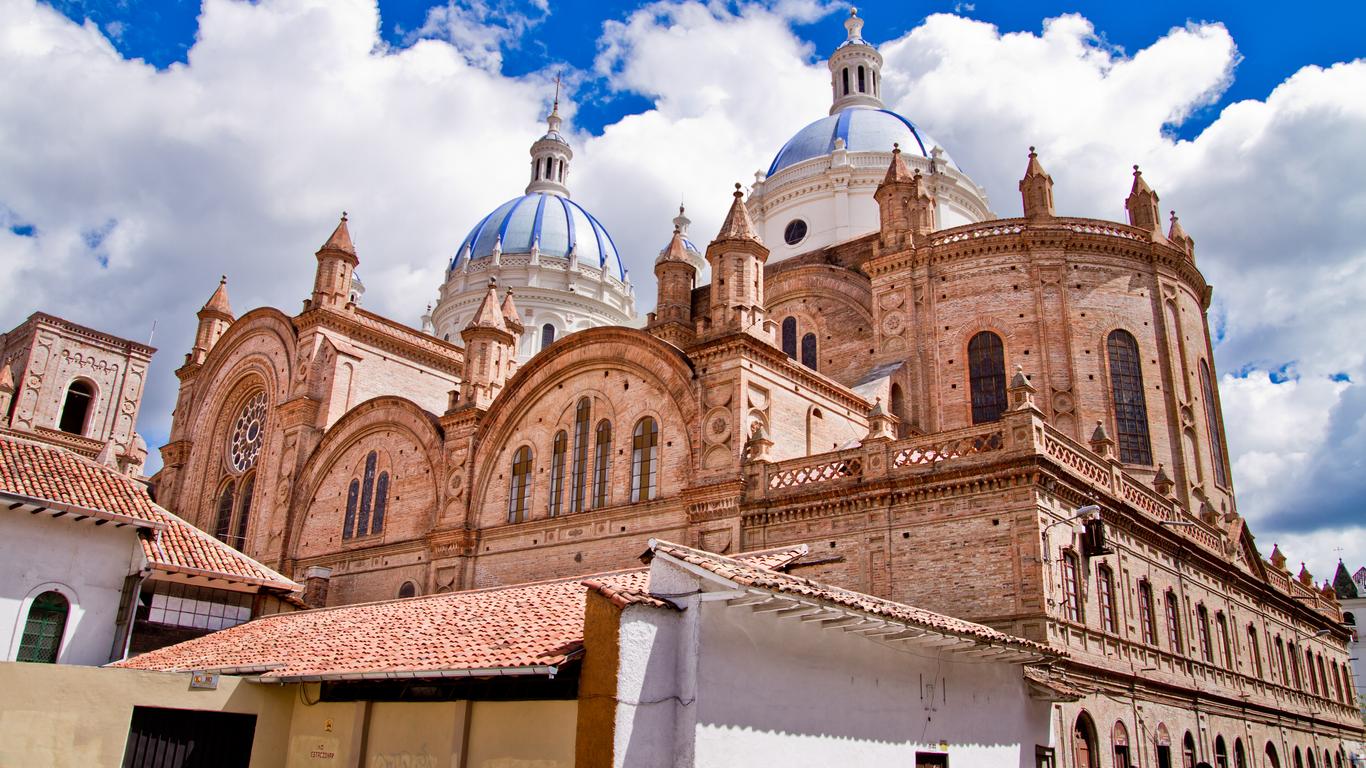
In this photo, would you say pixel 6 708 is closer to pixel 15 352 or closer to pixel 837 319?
pixel 837 319

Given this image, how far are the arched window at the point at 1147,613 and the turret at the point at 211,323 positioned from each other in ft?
123

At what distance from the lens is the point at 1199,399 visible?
31.8 meters

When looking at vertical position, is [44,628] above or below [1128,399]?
below

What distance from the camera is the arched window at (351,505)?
34.4 metres

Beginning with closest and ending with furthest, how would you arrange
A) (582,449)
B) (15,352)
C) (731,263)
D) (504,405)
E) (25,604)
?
(25,604) → (731,263) → (582,449) → (504,405) → (15,352)

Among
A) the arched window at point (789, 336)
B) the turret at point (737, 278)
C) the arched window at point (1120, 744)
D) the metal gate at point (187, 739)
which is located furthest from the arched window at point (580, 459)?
the arched window at point (1120, 744)

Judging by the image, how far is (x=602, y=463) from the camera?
2770cm

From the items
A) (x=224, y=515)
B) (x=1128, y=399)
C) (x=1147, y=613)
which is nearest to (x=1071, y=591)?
(x=1147, y=613)

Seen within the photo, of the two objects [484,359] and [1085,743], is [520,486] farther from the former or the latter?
[1085,743]

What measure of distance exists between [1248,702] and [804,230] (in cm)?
2321

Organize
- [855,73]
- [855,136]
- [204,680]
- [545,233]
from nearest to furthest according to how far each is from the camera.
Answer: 1. [204,680]
2. [855,136]
3. [855,73]
4. [545,233]

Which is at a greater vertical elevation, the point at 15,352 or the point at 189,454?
the point at 15,352

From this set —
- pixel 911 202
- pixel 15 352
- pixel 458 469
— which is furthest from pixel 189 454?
pixel 911 202

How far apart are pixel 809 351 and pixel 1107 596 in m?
14.2
